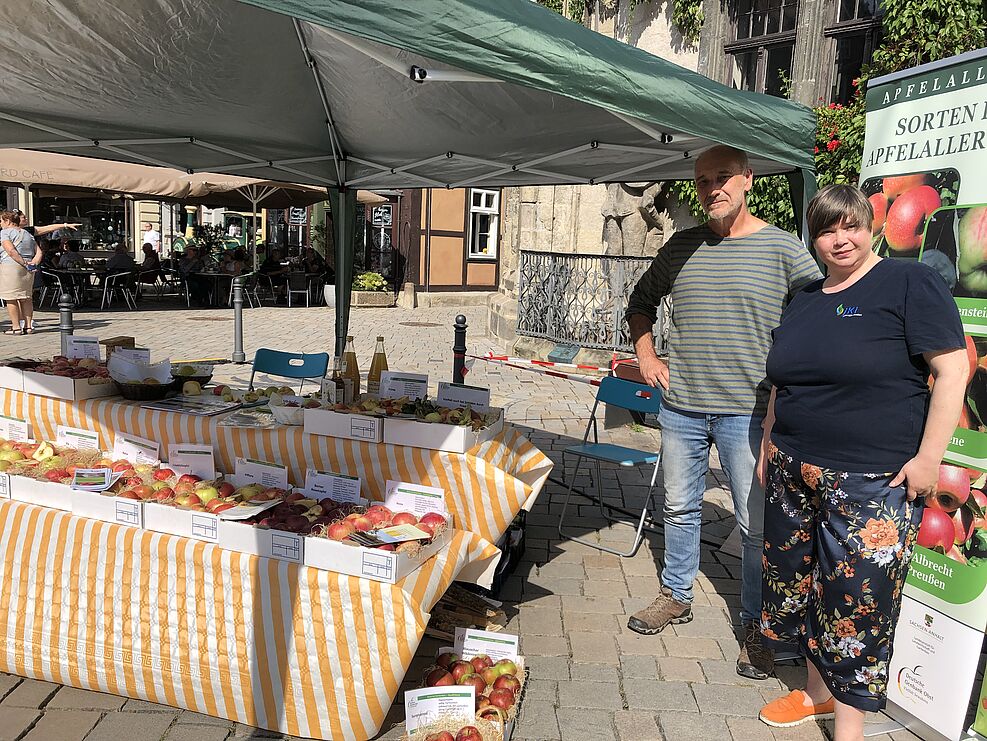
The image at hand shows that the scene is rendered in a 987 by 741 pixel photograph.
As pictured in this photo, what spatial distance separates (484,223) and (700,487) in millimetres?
17671

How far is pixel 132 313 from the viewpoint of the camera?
14688 millimetres

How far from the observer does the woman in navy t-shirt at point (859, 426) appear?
2.26 m

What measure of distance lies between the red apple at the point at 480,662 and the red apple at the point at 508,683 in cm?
9

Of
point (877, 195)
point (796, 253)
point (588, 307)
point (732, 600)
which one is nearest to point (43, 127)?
point (796, 253)

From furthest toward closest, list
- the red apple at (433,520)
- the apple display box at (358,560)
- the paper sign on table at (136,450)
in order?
the paper sign on table at (136,450), the red apple at (433,520), the apple display box at (358,560)

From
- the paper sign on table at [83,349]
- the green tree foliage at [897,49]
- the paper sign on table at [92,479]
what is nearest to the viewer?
the paper sign on table at [92,479]

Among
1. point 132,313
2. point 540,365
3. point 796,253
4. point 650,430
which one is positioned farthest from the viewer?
point 132,313

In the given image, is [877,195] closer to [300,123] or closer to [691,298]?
[691,298]

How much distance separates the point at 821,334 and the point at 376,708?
1.93 metres

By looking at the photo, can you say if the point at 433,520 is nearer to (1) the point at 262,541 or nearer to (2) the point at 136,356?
(1) the point at 262,541

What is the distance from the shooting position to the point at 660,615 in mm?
3572

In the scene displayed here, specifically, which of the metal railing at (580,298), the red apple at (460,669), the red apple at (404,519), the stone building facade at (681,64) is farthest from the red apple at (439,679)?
the stone building facade at (681,64)

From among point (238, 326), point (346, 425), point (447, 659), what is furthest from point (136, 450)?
point (238, 326)

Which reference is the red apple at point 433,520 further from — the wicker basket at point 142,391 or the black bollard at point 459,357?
the black bollard at point 459,357
